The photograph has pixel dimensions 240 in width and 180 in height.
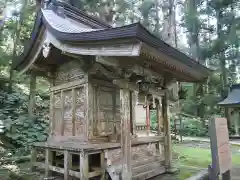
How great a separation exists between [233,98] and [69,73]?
15.4m

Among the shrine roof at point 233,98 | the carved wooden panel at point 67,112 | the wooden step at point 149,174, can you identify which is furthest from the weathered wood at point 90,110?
the shrine roof at point 233,98

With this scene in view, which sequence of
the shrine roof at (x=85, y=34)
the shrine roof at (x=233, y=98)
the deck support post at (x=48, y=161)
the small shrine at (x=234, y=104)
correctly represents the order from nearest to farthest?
the shrine roof at (x=85, y=34) < the deck support post at (x=48, y=161) < the shrine roof at (x=233, y=98) < the small shrine at (x=234, y=104)

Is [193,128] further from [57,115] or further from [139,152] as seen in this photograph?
[57,115]

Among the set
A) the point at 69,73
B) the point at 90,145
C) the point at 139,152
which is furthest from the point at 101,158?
the point at 69,73

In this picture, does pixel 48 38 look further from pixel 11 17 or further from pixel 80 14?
pixel 11 17

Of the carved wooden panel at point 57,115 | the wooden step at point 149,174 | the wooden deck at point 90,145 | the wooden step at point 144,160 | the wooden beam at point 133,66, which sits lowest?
the wooden step at point 149,174

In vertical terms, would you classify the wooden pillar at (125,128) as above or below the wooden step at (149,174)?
above

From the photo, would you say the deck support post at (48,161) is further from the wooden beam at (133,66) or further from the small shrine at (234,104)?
the small shrine at (234,104)

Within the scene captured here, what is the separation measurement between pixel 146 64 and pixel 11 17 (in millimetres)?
15211

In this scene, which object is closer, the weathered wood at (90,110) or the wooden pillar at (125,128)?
the wooden pillar at (125,128)

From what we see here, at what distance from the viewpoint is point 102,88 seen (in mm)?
5781

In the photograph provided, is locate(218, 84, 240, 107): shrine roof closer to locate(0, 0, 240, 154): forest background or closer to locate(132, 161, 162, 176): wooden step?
locate(0, 0, 240, 154): forest background

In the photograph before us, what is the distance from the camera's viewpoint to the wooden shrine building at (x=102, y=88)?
14.0 feet

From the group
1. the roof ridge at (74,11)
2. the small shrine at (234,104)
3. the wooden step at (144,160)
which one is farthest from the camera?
the small shrine at (234,104)
